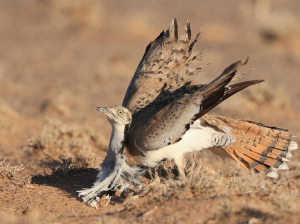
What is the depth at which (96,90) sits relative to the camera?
33.2 feet

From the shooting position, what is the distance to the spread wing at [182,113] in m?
3.34

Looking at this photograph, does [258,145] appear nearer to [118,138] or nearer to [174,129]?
[174,129]

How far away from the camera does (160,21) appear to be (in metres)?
17.8

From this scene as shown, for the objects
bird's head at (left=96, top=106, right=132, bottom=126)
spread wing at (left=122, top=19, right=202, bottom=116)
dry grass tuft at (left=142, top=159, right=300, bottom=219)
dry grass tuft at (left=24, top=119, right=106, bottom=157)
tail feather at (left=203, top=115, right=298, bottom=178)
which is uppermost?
spread wing at (left=122, top=19, right=202, bottom=116)

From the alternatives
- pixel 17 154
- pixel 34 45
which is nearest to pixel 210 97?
pixel 17 154

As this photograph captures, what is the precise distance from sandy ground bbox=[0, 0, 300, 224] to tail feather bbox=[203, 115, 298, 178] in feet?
0.88

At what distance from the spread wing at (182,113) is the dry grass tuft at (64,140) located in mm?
2971

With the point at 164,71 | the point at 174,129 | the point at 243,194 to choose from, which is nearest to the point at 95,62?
the point at 164,71

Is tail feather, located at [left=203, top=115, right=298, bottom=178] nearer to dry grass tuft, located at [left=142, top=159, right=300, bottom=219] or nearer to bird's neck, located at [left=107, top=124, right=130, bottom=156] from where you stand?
dry grass tuft, located at [left=142, top=159, right=300, bottom=219]

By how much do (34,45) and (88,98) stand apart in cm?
578

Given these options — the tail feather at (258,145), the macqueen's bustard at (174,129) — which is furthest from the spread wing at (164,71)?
the tail feather at (258,145)

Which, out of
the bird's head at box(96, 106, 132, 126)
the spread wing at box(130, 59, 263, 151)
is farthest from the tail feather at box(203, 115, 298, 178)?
the bird's head at box(96, 106, 132, 126)

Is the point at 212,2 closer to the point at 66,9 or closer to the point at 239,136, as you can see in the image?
the point at 66,9

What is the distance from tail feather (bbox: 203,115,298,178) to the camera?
13.0ft
